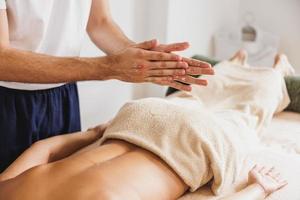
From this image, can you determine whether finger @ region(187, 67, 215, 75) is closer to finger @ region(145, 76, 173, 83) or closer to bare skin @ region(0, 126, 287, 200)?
finger @ region(145, 76, 173, 83)

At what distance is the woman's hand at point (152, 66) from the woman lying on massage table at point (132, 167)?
0.56 feet

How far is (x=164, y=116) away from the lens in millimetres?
1403

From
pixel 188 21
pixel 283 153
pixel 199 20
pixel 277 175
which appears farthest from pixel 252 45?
pixel 277 175

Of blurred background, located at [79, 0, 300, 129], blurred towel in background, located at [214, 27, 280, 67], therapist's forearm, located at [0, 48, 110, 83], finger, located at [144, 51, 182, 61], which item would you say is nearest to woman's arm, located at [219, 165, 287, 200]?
finger, located at [144, 51, 182, 61]

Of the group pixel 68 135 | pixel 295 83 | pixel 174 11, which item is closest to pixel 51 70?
pixel 68 135

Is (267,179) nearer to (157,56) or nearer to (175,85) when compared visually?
(175,85)

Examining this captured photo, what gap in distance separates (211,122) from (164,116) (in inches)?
6.4

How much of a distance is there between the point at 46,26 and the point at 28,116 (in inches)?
13.3

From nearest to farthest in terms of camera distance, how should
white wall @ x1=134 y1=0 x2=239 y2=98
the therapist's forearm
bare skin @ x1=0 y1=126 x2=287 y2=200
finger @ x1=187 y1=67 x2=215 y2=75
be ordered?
bare skin @ x1=0 y1=126 x2=287 y2=200, the therapist's forearm, finger @ x1=187 y1=67 x2=215 y2=75, white wall @ x1=134 y1=0 x2=239 y2=98

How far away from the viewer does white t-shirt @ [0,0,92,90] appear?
136cm

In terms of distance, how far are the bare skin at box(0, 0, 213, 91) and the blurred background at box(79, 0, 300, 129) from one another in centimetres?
Answer: 110

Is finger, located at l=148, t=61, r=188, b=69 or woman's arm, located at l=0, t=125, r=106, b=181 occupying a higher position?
finger, located at l=148, t=61, r=188, b=69

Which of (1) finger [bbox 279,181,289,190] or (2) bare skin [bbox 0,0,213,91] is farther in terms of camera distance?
(1) finger [bbox 279,181,289,190]

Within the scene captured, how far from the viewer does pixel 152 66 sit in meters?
1.26
